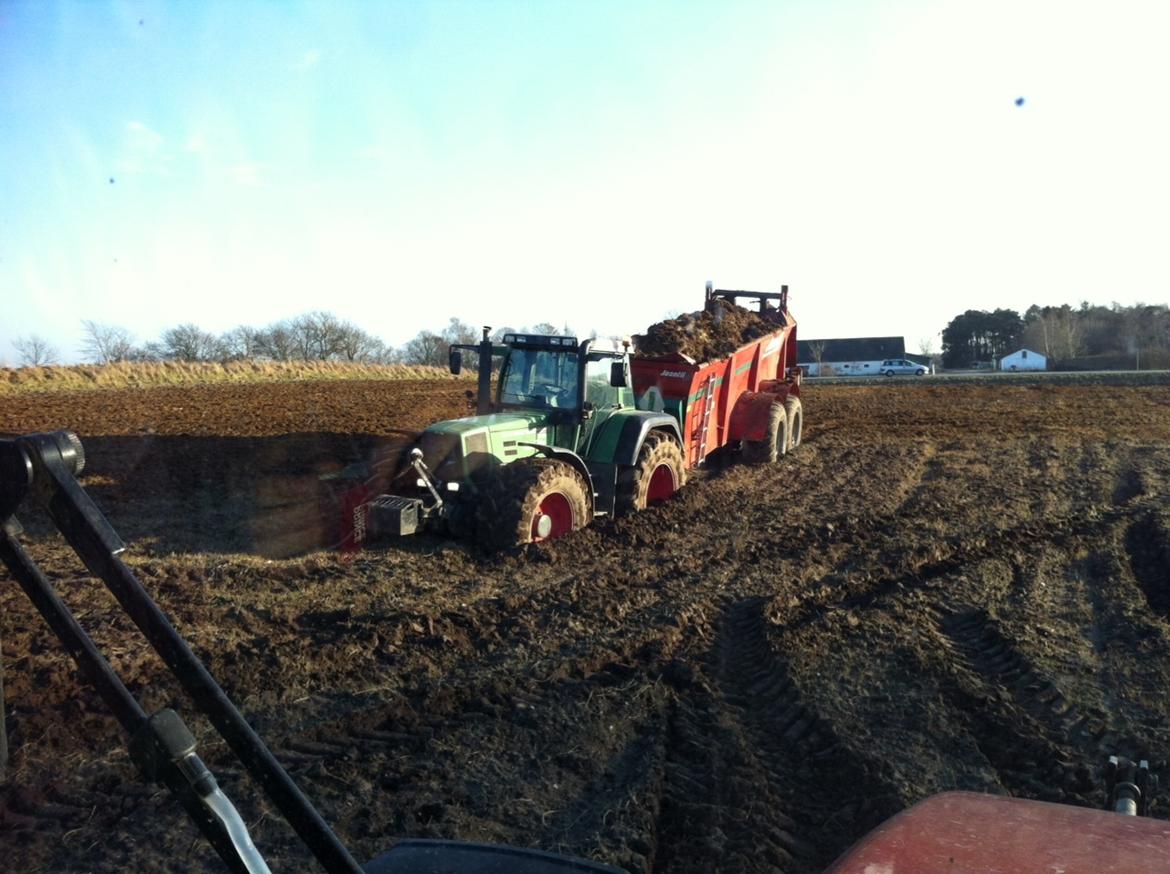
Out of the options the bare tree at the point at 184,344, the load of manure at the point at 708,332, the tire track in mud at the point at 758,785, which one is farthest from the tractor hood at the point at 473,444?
the bare tree at the point at 184,344

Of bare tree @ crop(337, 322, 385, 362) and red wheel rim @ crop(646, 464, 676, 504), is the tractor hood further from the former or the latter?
bare tree @ crop(337, 322, 385, 362)

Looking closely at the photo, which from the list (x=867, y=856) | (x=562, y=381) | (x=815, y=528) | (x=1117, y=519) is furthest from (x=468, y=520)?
(x=867, y=856)

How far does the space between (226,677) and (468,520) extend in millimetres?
3401

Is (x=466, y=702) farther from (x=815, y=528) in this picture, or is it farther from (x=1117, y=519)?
(x=1117, y=519)

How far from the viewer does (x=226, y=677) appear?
5367 millimetres

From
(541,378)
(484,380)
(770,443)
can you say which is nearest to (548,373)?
(541,378)

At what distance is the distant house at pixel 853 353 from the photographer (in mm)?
70500

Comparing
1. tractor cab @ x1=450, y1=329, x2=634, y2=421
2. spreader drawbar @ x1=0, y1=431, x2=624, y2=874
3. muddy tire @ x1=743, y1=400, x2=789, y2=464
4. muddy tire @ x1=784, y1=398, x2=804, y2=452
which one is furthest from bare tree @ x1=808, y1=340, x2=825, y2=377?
spreader drawbar @ x1=0, y1=431, x2=624, y2=874

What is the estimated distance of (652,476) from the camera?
10.4m

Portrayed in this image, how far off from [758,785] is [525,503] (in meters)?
4.22

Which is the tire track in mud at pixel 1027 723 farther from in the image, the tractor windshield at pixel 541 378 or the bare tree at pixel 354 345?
the bare tree at pixel 354 345

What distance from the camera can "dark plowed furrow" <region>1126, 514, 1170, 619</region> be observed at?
7.09 meters

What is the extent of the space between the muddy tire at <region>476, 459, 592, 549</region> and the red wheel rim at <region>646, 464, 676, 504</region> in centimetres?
200

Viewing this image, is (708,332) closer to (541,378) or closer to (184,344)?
(541,378)
